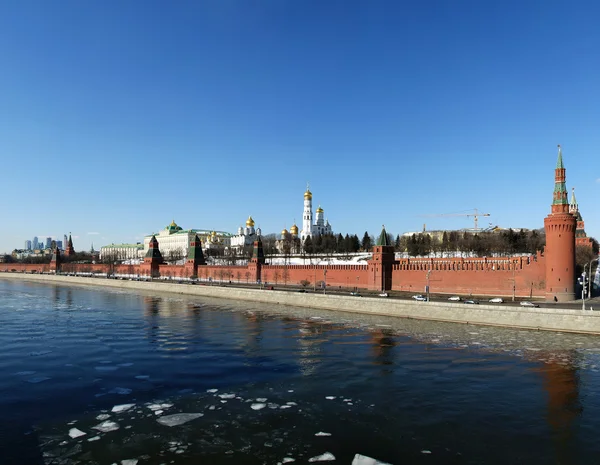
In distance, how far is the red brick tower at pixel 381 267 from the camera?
4244 centimetres

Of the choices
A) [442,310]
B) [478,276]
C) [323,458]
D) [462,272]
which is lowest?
[323,458]

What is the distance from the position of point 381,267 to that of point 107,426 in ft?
111

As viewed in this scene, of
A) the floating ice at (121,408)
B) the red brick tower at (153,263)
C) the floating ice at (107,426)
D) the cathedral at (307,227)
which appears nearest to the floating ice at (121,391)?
the floating ice at (121,408)

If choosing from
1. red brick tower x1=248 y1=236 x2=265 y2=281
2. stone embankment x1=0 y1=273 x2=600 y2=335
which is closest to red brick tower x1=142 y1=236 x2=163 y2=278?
red brick tower x1=248 y1=236 x2=265 y2=281

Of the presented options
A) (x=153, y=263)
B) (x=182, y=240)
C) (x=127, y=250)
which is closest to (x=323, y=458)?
(x=153, y=263)

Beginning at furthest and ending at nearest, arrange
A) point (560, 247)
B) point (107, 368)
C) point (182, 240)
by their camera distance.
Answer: point (182, 240) < point (560, 247) < point (107, 368)

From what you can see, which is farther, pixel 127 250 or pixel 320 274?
pixel 127 250

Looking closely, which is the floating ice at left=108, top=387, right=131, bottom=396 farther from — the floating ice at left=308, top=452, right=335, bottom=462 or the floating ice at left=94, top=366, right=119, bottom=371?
the floating ice at left=308, top=452, right=335, bottom=462

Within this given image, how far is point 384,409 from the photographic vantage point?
1227 centimetres

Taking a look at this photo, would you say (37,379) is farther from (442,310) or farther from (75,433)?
(442,310)

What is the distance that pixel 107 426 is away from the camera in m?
10.9

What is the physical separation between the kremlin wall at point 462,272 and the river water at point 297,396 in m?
10.8

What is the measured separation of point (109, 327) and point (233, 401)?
53.4 ft

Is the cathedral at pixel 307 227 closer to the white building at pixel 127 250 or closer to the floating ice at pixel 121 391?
the white building at pixel 127 250
